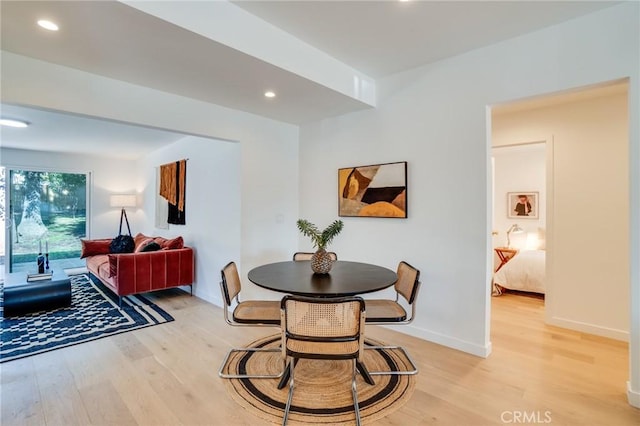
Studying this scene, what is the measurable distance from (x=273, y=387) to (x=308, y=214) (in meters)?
2.39

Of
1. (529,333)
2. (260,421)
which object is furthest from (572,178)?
(260,421)

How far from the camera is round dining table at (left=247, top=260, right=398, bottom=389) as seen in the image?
2096mm

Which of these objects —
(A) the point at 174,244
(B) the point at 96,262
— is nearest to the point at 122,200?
(B) the point at 96,262

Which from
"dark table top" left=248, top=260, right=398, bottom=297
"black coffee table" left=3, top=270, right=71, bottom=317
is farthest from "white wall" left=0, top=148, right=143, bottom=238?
"dark table top" left=248, top=260, right=398, bottom=297

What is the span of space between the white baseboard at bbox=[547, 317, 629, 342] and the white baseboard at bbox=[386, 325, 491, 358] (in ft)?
4.37

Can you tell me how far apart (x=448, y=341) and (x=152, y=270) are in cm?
390

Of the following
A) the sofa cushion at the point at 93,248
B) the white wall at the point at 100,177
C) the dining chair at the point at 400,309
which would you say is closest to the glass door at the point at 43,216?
the white wall at the point at 100,177

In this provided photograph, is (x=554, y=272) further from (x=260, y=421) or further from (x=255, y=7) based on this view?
(x=255, y=7)

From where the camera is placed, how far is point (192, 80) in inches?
111

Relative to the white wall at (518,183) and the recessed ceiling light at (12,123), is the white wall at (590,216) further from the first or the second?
the recessed ceiling light at (12,123)

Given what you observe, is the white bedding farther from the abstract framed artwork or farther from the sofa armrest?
the sofa armrest

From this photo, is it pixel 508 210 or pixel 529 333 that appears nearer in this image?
pixel 529 333

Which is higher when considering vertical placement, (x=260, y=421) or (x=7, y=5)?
(x=7, y=5)

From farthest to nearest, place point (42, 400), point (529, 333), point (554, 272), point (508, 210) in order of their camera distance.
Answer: point (508, 210) < point (554, 272) < point (529, 333) < point (42, 400)
